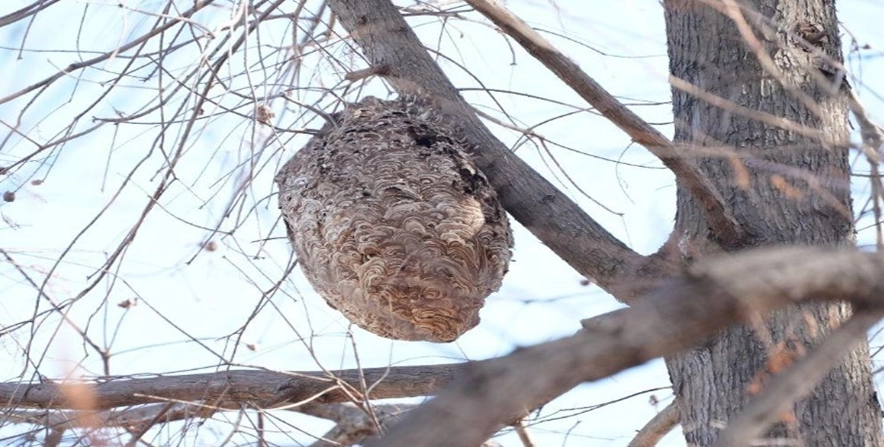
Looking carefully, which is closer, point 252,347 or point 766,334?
point 766,334

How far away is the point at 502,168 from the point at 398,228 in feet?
1.32

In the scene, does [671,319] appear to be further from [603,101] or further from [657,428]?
[657,428]

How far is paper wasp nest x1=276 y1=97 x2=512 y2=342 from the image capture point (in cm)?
287

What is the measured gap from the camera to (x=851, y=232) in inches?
110

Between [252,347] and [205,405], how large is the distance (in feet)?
1.16

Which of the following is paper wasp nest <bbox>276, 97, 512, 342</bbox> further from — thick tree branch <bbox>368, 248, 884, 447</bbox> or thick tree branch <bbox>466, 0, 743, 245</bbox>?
thick tree branch <bbox>368, 248, 884, 447</bbox>

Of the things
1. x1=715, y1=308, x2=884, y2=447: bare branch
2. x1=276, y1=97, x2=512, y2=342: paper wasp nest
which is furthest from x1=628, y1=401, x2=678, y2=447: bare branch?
x1=715, y1=308, x2=884, y2=447: bare branch

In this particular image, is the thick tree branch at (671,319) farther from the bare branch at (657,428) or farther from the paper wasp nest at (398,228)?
the bare branch at (657,428)

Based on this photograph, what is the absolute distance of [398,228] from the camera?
2928 millimetres

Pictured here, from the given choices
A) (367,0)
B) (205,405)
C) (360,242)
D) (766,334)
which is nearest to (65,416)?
(205,405)

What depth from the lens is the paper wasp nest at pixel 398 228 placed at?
2869 millimetres

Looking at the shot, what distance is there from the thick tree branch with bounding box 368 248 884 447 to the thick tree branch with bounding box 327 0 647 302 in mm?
1570

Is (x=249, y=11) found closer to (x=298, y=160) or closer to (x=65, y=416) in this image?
(x=298, y=160)

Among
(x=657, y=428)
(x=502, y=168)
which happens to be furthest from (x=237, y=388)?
(x=657, y=428)
